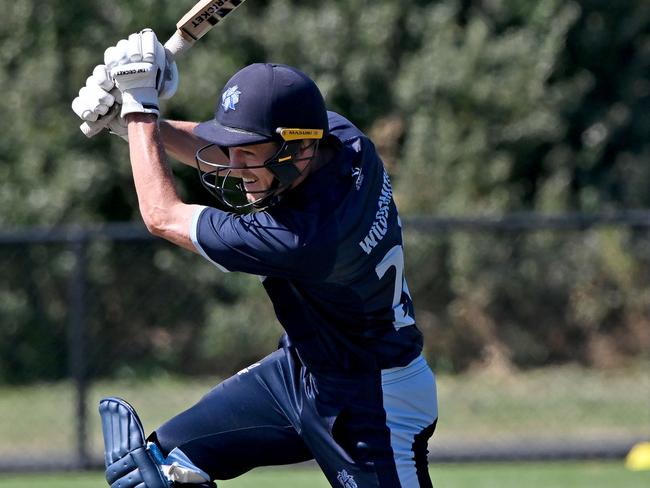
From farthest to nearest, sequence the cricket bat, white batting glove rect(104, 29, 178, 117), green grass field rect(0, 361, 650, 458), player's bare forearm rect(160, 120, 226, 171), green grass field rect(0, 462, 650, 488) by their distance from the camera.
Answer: green grass field rect(0, 361, 650, 458) < green grass field rect(0, 462, 650, 488) < player's bare forearm rect(160, 120, 226, 171) < the cricket bat < white batting glove rect(104, 29, 178, 117)

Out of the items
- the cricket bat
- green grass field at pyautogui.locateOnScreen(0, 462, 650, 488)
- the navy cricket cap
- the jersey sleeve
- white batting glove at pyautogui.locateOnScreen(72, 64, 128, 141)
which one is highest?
the cricket bat

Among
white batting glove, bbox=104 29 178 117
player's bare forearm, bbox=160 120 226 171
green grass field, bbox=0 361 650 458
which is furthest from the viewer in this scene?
green grass field, bbox=0 361 650 458

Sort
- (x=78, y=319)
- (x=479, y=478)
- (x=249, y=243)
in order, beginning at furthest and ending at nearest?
(x=78, y=319)
(x=479, y=478)
(x=249, y=243)

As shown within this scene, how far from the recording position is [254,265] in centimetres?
383

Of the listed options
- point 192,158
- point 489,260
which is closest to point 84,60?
point 489,260

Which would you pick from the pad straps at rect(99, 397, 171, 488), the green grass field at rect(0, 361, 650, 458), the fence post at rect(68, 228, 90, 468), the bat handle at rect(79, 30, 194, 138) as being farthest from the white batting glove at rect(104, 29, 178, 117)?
the green grass field at rect(0, 361, 650, 458)

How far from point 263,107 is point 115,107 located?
2.19ft

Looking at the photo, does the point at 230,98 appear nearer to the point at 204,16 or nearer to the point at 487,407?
the point at 204,16

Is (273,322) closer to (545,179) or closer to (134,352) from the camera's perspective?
(134,352)

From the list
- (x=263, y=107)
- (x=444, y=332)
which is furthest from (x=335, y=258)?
(x=444, y=332)

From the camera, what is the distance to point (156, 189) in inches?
153

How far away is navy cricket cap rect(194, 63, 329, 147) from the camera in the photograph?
3.79 metres

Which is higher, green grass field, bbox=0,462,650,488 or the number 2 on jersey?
the number 2 on jersey

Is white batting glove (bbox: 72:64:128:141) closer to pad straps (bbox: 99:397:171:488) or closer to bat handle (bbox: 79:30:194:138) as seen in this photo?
bat handle (bbox: 79:30:194:138)
